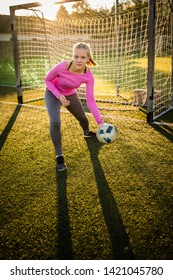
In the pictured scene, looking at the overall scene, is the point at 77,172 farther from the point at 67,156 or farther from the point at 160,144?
the point at 160,144

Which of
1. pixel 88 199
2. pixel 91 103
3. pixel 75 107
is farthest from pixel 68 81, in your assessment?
pixel 88 199

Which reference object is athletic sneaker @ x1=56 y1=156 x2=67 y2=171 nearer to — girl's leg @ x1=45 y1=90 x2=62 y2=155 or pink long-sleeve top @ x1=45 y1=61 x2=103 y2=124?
girl's leg @ x1=45 y1=90 x2=62 y2=155

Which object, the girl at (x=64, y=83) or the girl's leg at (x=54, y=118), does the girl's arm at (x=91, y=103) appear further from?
the girl's leg at (x=54, y=118)

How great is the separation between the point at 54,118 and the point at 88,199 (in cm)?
119

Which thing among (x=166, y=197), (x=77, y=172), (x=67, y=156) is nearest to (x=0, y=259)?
(x=77, y=172)

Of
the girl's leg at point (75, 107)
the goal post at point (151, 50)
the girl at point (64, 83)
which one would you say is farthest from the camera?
the goal post at point (151, 50)

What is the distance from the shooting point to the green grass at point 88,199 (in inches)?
89.0

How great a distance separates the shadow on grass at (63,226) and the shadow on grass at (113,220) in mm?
393

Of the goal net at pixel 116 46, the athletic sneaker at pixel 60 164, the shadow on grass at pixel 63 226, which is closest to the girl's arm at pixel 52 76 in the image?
the athletic sneaker at pixel 60 164

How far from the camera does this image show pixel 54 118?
136 inches

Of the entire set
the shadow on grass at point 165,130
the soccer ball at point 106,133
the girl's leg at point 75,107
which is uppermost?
the girl's leg at point 75,107

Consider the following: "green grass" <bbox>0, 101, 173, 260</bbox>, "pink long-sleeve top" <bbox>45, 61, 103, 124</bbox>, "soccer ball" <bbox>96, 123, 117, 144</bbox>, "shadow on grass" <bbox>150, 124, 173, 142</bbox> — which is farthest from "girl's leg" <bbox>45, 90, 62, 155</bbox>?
"shadow on grass" <bbox>150, 124, 173, 142</bbox>

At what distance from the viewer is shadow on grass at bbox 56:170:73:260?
2199 millimetres
